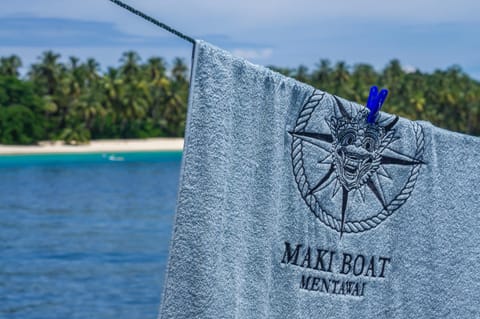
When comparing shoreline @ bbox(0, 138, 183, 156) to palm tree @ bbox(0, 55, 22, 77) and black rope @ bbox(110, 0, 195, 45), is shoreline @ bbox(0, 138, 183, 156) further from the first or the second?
black rope @ bbox(110, 0, 195, 45)

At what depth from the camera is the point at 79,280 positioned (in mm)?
21078

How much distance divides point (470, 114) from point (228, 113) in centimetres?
9637

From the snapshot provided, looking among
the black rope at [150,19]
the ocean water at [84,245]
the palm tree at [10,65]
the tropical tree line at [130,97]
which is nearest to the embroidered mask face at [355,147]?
the black rope at [150,19]

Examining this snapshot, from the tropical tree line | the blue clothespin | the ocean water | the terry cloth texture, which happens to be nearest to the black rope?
the terry cloth texture

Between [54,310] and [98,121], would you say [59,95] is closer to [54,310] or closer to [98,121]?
[98,121]

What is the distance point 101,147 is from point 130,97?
640 centimetres

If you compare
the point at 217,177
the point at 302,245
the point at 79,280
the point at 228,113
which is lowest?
the point at 79,280

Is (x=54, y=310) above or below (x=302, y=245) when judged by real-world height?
below

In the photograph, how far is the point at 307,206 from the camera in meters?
3.03

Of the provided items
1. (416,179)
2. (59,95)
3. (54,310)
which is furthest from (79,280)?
(59,95)

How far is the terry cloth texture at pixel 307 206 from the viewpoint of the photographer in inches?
111

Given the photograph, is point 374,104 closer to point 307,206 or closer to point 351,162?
point 351,162

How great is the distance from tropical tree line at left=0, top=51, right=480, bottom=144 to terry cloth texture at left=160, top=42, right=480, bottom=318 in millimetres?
77862

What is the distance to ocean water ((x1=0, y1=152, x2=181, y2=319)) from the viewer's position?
18.0 m
